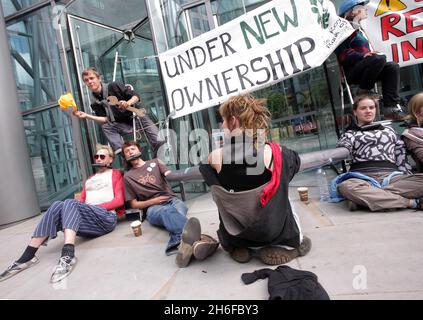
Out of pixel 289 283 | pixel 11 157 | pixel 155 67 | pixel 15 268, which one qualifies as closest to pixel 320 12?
pixel 155 67

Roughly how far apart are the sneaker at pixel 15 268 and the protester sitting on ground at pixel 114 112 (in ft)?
5.48

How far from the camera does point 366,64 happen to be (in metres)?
3.31

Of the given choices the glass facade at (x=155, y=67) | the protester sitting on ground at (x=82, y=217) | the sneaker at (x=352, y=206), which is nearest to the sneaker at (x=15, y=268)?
the protester sitting on ground at (x=82, y=217)

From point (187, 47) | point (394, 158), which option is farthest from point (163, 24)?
point (394, 158)

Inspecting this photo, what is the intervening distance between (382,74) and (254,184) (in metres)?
2.52

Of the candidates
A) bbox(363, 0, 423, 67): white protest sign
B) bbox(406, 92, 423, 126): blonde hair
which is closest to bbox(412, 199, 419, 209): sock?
bbox(406, 92, 423, 126): blonde hair

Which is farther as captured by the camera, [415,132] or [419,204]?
[415,132]

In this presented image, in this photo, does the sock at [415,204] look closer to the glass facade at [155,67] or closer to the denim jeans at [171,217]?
the glass facade at [155,67]

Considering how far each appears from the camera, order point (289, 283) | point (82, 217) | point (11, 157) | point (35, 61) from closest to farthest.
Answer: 1. point (289, 283)
2. point (82, 217)
3. point (11, 157)
4. point (35, 61)

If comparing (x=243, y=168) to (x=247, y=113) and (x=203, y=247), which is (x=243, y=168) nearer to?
(x=247, y=113)

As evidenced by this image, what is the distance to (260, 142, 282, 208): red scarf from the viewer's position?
1774mm

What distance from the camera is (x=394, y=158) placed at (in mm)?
2807
